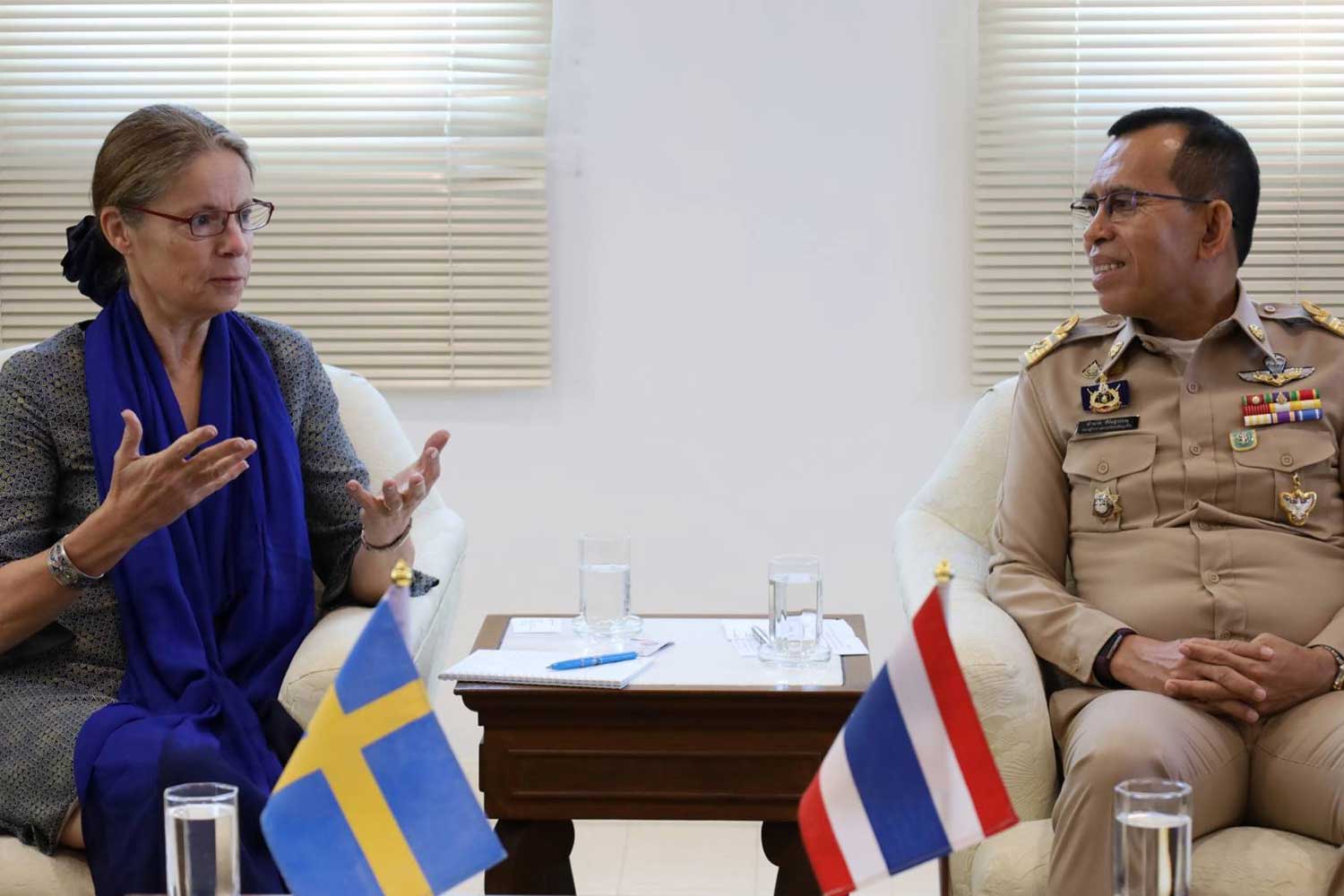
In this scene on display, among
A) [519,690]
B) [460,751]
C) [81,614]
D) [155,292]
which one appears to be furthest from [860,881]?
[460,751]

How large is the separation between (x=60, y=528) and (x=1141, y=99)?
98.2 inches

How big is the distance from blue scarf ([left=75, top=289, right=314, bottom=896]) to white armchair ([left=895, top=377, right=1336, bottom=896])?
1.00 meters

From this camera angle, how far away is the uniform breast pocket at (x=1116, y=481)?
8.06 feet

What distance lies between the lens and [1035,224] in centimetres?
353

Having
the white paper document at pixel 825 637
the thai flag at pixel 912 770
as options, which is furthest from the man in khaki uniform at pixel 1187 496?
the thai flag at pixel 912 770

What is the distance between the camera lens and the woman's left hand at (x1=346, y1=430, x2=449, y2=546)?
2.32 m

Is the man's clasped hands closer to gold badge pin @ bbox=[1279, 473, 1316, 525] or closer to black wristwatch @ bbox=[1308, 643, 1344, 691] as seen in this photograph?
black wristwatch @ bbox=[1308, 643, 1344, 691]

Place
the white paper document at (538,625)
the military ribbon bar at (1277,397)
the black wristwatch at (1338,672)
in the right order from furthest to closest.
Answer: the white paper document at (538,625) → the military ribbon bar at (1277,397) → the black wristwatch at (1338,672)

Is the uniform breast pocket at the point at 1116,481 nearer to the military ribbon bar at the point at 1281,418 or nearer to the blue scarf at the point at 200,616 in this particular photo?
the military ribbon bar at the point at 1281,418

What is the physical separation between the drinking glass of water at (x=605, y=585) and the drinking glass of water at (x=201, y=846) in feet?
3.89

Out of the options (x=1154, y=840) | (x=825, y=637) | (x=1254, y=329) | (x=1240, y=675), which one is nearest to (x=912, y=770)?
(x=1154, y=840)

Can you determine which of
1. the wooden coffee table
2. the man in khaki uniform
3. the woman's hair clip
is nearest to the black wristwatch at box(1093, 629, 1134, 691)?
the man in khaki uniform

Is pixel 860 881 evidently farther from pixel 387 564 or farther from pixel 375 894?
pixel 387 564

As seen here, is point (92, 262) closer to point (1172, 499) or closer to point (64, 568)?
point (64, 568)
